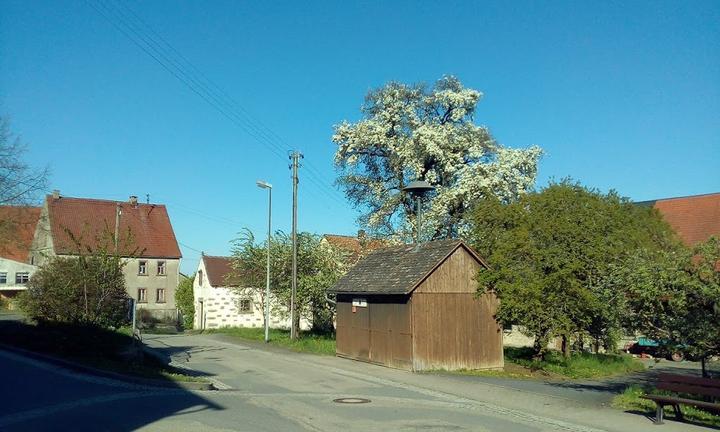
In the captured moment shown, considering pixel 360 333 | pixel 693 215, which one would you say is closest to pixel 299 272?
pixel 360 333

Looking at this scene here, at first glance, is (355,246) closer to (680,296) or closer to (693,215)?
(693,215)

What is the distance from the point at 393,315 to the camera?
2219 centimetres

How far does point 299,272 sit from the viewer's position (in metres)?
36.7

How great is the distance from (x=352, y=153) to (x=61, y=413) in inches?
1064

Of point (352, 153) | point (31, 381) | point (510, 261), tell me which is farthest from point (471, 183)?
point (31, 381)

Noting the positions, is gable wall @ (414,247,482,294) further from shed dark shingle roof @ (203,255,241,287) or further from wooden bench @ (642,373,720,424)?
shed dark shingle roof @ (203,255,241,287)

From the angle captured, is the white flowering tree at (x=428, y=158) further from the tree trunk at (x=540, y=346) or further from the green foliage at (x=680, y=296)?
the green foliage at (x=680, y=296)

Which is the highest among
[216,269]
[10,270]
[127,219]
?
[127,219]

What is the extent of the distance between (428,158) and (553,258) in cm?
1344

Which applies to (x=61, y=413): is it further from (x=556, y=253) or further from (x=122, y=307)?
(x=556, y=253)

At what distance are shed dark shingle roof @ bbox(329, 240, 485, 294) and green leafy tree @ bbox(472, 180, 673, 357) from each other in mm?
1452

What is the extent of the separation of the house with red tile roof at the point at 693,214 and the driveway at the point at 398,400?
2851 centimetres

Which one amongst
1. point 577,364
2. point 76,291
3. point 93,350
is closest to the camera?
point 93,350

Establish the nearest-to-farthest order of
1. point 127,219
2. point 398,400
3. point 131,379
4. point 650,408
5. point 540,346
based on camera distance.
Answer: point 650,408, point 398,400, point 131,379, point 540,346, point 127,219
